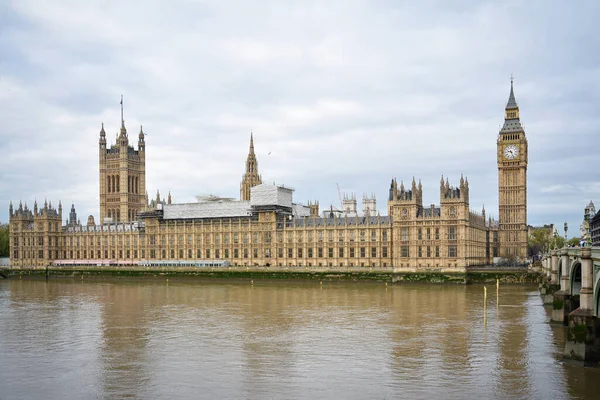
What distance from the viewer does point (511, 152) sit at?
422ft

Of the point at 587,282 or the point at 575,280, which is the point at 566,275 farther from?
the point at 587,282

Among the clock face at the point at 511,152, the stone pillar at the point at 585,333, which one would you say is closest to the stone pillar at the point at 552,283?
the stone pillar at the point at 585,333

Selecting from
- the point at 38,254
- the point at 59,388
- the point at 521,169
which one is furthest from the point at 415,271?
the point at 38,254

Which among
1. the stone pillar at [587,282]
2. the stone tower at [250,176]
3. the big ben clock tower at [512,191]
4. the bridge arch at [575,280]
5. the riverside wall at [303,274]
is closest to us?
the stone pillar at [587,282]

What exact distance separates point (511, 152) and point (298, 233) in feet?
147

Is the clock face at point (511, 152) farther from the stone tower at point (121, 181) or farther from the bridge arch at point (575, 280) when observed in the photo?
the stone tower at point (121, 181)

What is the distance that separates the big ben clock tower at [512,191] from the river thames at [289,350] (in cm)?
4943

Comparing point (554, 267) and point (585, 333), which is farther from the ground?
point (554, 267)

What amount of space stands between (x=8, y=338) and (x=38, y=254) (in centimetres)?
11620

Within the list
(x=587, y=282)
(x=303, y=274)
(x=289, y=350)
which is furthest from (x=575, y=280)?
(x=303, y=274)

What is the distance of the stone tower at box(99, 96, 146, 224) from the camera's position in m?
190

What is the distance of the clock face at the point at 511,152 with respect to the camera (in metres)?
128

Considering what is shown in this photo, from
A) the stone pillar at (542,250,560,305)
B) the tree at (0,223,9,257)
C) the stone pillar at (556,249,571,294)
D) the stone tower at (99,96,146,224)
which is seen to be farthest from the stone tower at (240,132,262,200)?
the stone pillar at (556,249,571,294)

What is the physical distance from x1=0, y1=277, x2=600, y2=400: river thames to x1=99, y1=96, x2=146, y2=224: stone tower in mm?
111910
